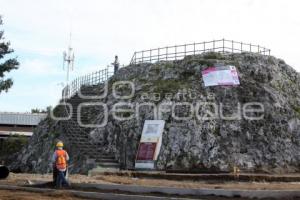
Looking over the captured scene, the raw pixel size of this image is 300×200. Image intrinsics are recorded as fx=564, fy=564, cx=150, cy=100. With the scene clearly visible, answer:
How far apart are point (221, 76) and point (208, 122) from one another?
5.28 m

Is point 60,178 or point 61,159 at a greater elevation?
point 61,159

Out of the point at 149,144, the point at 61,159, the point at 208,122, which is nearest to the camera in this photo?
the point at 61,159

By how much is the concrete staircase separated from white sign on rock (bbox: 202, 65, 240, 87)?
9882 mm

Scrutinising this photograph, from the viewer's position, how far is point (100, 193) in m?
19.8

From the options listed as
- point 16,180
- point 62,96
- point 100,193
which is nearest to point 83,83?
point 62,96

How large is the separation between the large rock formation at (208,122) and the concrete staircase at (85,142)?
362 millimetres

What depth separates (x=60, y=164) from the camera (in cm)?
2211

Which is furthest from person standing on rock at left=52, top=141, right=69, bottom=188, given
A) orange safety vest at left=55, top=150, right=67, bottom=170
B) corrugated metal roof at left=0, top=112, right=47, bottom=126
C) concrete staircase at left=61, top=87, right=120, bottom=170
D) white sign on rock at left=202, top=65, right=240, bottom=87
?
corrugated metal roof at left=0, top=112, right=47, bottom=126

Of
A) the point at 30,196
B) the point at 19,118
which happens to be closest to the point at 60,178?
the point at 30,196

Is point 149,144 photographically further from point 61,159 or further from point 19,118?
point 19,118

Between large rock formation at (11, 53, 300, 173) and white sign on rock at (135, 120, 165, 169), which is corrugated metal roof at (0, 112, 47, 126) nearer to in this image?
large rock formation at (11, 53, 300, 173)

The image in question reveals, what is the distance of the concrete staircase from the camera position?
1565 inches

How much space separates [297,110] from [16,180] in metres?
26.4

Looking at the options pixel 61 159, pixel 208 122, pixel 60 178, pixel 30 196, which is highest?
pixel 208 122
